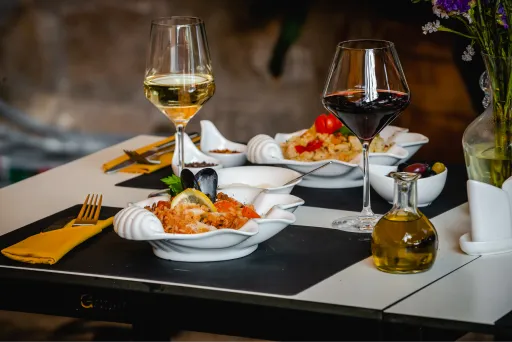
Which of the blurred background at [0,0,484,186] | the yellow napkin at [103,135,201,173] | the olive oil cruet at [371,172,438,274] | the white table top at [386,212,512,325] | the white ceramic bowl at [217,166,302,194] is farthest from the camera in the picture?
the blurred background at [0,0,484,186]

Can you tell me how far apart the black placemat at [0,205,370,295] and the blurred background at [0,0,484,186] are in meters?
2.31

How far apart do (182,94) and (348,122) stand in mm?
316

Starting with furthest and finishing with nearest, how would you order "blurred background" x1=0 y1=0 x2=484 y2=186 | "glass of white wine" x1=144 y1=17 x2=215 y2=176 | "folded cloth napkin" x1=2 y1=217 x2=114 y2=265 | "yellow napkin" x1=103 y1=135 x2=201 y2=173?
"blurred background" x1=0 y1=0 x2=484 y2=186
"yellow napkin" x1=103 y1=135 x2=201 y2=173
"glass of white wine" x1=144 y1=17 x2=215 y2=176
"folded cloth napkin" x1=2 y1=217 x2=114 y2=265

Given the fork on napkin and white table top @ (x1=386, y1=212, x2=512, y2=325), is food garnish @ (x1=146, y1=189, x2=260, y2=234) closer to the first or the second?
the fork on napkin

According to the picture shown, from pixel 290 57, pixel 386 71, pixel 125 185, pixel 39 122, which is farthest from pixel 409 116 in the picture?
pixel 386 71

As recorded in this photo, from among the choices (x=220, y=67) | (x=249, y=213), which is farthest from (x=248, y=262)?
(x=220, y=67)

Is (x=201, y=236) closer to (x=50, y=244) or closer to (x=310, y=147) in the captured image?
(x=50, y=244)

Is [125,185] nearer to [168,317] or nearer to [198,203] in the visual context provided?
[198,203]

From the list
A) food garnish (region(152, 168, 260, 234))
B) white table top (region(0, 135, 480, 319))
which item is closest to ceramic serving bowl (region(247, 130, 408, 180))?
white table top (region(0, 135, 480, 319))

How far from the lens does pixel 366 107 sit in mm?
1511

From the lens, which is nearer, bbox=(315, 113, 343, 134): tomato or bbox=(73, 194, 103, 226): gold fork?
bbox=(73, 194, 103, 226): gold fork

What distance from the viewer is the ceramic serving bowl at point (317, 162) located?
5.89 ft

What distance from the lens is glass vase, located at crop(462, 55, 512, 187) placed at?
4.99ft

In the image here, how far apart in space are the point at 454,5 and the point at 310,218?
0.44m
